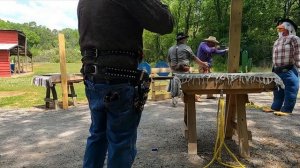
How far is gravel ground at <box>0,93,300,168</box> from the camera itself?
14.6ft

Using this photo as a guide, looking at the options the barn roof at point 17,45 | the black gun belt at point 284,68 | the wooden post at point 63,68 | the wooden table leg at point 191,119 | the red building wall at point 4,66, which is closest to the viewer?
the wooden table leg at point 191,119

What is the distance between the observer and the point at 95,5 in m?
2.65

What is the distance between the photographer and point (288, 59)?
727cm

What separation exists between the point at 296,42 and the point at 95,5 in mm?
5620

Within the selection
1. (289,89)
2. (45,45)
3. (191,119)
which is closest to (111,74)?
(191,119)

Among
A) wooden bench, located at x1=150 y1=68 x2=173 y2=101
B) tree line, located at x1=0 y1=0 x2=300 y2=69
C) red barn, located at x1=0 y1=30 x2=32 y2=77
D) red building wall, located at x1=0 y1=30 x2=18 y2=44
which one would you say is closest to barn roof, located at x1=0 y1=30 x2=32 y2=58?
red barn, located at x1=0 y1=30 x2=32 y2=77

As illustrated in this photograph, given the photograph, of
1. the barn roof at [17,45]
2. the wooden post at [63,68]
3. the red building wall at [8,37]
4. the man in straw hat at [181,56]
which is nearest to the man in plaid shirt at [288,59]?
the man in straw hat at [181,56]

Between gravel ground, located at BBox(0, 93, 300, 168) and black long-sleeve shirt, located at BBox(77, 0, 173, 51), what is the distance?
2.09 meters

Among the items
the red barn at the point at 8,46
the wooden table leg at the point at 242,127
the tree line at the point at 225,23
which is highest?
the tree line at the point at 225,23

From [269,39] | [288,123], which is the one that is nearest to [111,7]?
[288,123]

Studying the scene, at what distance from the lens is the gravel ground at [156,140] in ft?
14.6

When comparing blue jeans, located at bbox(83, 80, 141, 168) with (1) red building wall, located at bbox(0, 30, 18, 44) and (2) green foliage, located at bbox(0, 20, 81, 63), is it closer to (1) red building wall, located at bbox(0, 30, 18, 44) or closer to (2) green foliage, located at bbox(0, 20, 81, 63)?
(1) red building wall, located at bbox(0, 30, 18, 44)

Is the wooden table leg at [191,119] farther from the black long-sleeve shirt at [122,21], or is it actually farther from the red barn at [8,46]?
the red barn at [8,46]

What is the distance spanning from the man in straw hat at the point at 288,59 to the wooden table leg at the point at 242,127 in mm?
3122
